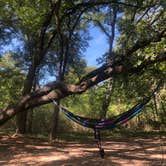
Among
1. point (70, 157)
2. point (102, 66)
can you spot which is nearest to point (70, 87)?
point (102, 66)

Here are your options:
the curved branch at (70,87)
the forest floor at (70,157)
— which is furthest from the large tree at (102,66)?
the forest floor at (70,157)

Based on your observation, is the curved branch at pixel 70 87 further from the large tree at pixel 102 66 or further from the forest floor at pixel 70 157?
the forest floor at pixel 70 157

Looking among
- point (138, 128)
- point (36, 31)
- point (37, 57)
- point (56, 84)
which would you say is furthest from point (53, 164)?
point (138, 128)

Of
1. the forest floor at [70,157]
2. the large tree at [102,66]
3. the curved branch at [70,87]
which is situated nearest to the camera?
the forest floor at [70,157]

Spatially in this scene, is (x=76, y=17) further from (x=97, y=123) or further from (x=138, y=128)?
(x=138, y=128)

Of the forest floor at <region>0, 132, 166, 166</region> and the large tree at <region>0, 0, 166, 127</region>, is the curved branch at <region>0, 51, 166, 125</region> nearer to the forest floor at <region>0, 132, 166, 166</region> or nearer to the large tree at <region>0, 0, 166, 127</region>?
the large tree at <region>0, 0, 166, 127</region>

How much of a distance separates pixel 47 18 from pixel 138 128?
8565 millimetres

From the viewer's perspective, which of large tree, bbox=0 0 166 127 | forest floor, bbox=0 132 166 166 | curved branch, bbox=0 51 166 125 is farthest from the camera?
curved branch, bbox=0 51 166 125

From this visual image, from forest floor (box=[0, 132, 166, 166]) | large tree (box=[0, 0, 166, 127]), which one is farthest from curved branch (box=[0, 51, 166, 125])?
forest floor (box=[0, 132, 166, 166])

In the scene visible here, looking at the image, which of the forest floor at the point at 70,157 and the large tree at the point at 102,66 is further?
the large tree at the point at 102,66

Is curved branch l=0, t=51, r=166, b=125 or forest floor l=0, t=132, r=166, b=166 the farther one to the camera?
curved branch l=0, t=51, r=166, b=125

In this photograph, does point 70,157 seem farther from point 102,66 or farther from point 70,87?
point 102,66

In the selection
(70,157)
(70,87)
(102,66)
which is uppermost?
(102,66)

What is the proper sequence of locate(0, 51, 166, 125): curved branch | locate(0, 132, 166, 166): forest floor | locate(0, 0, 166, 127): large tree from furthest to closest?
locate(0, 51, 166, 125): curved branch < locate(0, 0, 166, 127): large tree < locate(0, 132, 166, 166): forest floor
